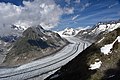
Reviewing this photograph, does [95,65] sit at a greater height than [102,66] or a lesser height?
greater

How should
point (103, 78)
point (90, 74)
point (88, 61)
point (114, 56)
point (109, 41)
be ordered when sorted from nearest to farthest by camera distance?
point (103, 78)
point (90, 74)
point (114, 56)
point (88, 61)
point (109, 41)

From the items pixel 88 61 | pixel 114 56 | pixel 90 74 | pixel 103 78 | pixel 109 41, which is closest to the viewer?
pixel 103 78

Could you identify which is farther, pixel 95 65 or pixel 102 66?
pixel 95 65

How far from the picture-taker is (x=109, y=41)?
618ft

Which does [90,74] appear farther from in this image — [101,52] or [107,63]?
[101,52]

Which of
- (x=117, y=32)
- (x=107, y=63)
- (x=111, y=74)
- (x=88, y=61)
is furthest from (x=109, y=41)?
(x=111, y=74)

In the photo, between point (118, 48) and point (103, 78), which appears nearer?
point (103, 78)

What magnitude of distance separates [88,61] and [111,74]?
3779 centimetres

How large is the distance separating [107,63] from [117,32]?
46733mm

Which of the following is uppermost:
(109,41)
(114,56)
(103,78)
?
(109,41)

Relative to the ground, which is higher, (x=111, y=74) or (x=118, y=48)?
(x=118, y=48)

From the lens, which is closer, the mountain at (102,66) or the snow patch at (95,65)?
the mountain at (102,66)

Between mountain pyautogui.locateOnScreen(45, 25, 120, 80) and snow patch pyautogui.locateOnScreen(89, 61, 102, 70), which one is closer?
mountain pyautogui.locateOnScreen(45, 25, 120, 80)

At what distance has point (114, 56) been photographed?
511ft
